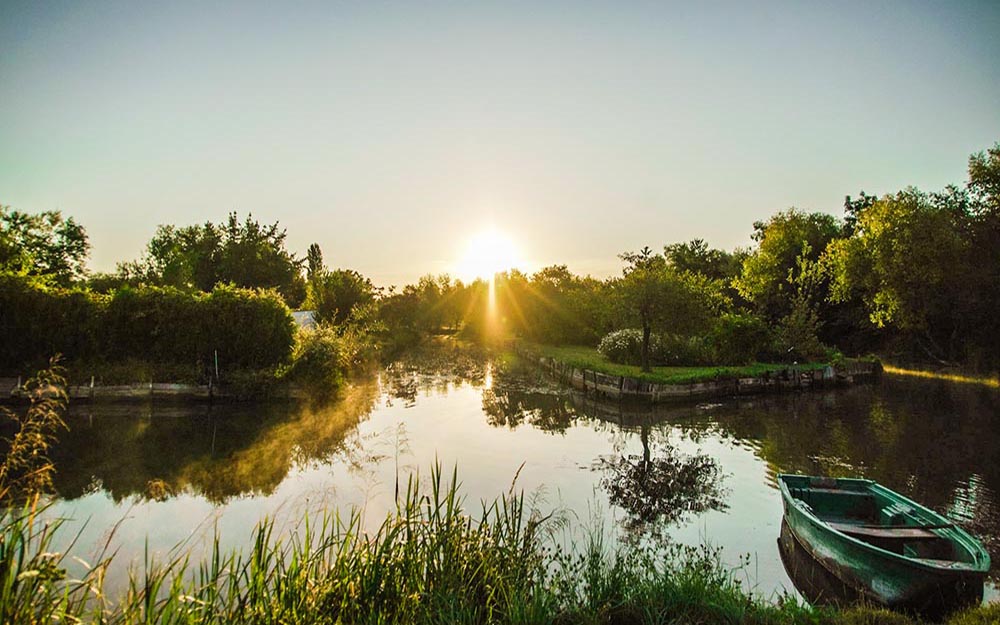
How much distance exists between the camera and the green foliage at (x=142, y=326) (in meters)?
20.4

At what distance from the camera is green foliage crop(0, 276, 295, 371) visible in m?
20.4

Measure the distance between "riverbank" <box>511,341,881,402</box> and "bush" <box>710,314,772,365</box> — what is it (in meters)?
0.90

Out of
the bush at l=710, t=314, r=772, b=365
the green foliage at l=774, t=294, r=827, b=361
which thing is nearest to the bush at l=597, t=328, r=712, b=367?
the bush at l=710, t=314, r=772, b=365

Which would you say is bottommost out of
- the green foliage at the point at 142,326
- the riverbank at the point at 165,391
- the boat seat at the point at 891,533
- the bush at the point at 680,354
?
the boat seat at the point at 891,533

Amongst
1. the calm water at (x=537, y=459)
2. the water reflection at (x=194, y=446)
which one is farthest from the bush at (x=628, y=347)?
the water reflection at (x=194, y=446)

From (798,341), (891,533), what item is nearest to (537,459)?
(891,533)

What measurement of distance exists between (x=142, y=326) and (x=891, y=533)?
2414 centimetres

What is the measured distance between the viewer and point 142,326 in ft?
69.8

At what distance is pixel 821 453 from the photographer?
46.0ft

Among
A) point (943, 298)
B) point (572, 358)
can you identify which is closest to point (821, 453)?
point (572, 358)

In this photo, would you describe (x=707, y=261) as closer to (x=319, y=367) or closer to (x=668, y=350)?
(x=668, y=350)

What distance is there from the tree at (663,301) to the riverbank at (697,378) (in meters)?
1.88

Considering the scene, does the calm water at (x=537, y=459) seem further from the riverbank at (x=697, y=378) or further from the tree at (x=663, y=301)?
the tree at (x=663, y=301)

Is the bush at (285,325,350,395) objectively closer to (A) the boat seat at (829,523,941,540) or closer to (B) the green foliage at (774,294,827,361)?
A: (A) the boat seat at (829,523,941,540)
